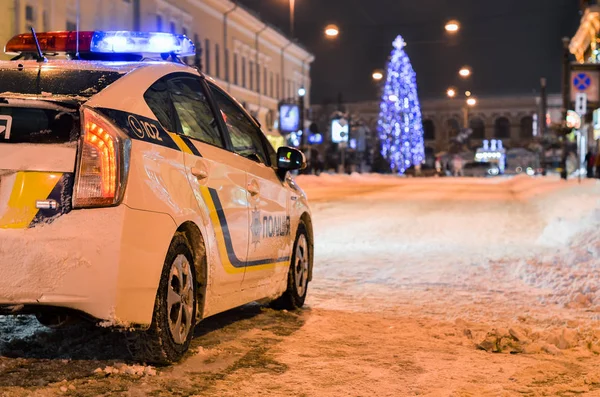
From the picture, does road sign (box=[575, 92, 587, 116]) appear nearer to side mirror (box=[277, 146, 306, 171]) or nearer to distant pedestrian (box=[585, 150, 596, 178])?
distant pedestrian (box=[585, 150, 596, 178])

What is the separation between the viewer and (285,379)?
193 inches

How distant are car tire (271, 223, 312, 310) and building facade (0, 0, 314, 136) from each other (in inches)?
658

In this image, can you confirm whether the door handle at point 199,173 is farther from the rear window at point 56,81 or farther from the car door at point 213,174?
the rear window at point 56,81

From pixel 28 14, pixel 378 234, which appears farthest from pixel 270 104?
pixel 378 234

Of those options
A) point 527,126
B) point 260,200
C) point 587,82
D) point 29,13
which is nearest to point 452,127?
point 527,126

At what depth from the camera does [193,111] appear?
18.6ft

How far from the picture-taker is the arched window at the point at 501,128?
118 meters

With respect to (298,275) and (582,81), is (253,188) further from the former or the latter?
(582,81)

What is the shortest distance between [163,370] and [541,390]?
6.58 feet

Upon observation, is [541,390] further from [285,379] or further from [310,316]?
[310,316]

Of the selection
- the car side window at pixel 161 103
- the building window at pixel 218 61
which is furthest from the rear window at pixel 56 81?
the building window at pixel 218 61

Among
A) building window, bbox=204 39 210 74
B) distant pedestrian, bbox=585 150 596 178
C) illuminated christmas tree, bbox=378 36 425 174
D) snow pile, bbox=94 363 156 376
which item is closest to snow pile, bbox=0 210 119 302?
snow pile, bbox=94 363 156 376

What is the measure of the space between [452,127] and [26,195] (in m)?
116

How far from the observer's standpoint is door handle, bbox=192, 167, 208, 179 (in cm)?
518
